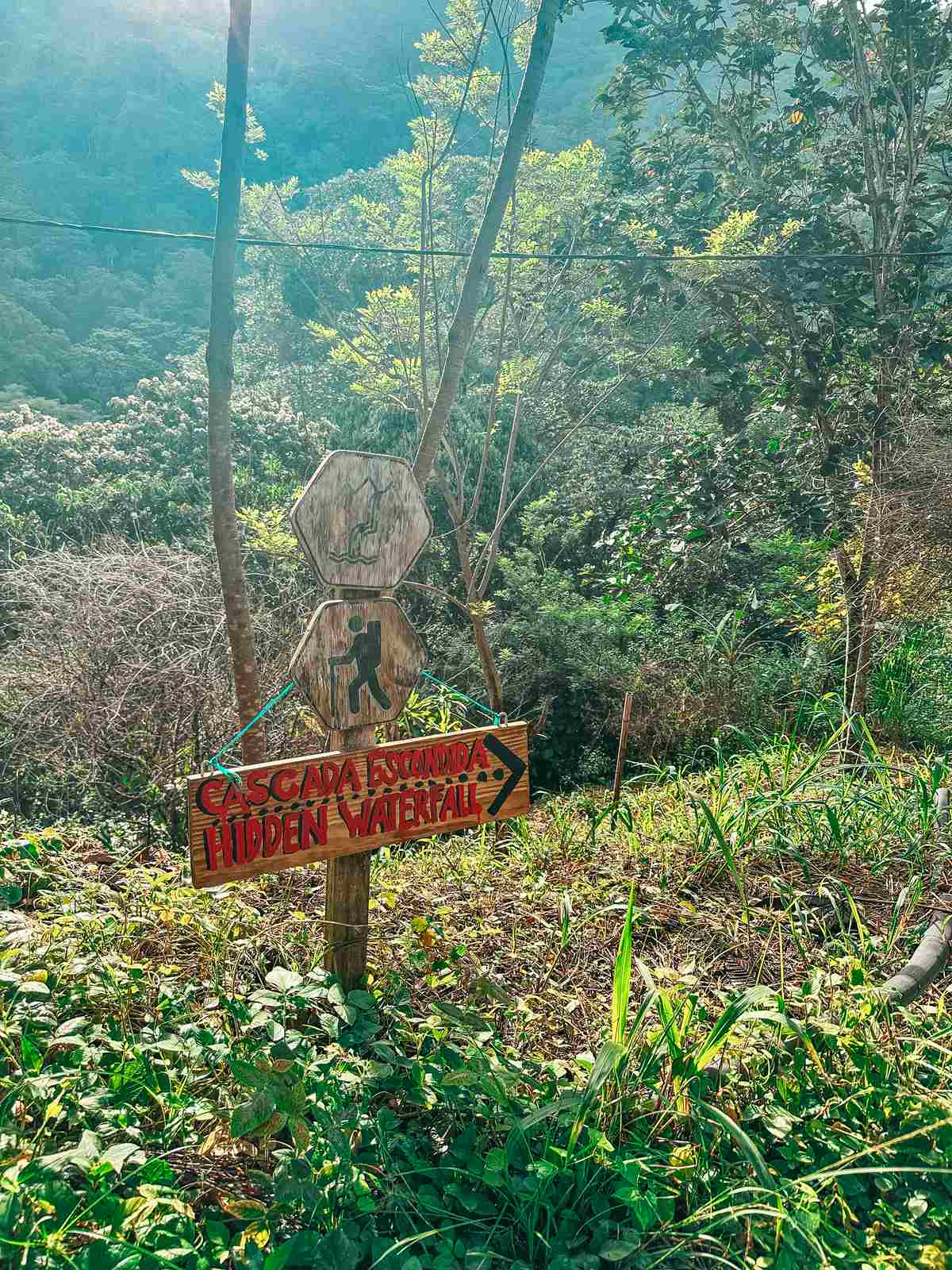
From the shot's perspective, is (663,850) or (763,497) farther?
(763,497)

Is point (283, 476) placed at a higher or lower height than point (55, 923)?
higher

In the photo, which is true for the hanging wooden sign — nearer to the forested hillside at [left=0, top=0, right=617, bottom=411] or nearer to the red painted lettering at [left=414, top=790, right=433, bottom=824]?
the red painted lettering at [left=414, top=790, right=433, bottom=824]

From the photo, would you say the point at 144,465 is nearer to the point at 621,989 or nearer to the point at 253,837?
the point at 253,837

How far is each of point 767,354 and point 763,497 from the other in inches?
39.6

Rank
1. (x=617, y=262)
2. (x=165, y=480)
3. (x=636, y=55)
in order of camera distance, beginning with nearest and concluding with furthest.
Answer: (x=636, y=55)
(x=617, y=262)
(x=165, y=480)

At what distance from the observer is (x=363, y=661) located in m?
2.24

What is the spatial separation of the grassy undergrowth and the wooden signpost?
1.04ft

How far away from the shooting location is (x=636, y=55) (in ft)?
20.4

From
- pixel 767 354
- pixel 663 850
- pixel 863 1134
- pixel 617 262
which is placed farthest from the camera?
pixel 617 262

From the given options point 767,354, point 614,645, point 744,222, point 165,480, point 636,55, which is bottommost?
point 614,645

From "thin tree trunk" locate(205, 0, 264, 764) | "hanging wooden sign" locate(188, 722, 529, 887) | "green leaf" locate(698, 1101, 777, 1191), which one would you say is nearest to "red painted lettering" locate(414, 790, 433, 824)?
"hanging wooden sign" locate(188, 722, 529, 887)

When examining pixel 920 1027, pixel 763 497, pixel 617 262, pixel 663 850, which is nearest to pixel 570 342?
pixel 617 262

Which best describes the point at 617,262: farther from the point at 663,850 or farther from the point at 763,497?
the point at 663,850

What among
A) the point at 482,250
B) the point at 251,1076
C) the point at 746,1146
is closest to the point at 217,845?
the point at 251,1076
